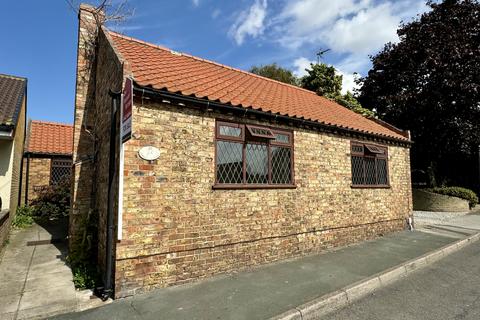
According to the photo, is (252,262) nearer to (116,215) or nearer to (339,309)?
(339,309)

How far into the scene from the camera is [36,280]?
565cm

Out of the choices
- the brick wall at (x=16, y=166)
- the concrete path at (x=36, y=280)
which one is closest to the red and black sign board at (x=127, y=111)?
the concrete path at (x=36, y=280)

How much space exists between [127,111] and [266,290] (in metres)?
3.68

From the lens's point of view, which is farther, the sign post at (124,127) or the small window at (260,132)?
the small window at (260,132)

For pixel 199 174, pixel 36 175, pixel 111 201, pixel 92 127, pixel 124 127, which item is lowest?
pixel 111 201

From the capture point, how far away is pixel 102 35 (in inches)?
320

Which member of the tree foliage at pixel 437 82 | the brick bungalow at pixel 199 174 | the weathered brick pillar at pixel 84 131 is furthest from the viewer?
the tree foliage at pixel 437 82

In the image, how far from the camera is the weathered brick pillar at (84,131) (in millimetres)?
7376

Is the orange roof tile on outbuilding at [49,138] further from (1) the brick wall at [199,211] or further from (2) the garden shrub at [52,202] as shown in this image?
(1) the brick wall at [199,211]

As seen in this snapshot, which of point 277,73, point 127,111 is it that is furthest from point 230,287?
point 277,73

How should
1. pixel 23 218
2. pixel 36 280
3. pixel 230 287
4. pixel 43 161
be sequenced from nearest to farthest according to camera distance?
pixel 230 287, pixel 36 280, pixel 23 218, pixel 43 161

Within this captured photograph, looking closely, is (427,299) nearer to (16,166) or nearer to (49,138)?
(16,166)

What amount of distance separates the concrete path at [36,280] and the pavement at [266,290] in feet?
1.57

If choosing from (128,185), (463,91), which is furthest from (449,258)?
(463,91)
